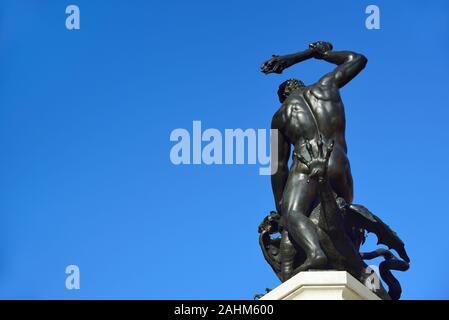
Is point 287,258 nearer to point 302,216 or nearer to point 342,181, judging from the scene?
point 302,216

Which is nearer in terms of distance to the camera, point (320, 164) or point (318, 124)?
point (320, 164)

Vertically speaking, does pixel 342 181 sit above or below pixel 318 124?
below

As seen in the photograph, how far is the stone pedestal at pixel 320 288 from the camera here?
1521cm

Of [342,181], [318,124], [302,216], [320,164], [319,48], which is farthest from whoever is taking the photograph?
[319,48]

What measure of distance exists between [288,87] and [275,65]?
1.37 ft

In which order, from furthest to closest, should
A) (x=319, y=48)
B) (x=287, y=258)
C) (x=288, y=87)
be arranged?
(x=319, y=48)
(x=288, y=87)
(x=287, y=258)

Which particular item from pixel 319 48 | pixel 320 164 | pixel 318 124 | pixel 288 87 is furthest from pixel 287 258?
pixel 319 48

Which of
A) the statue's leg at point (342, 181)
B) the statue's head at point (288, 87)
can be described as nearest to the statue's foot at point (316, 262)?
the statue's leg at point (342, 181)

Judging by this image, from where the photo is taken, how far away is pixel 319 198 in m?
16.9

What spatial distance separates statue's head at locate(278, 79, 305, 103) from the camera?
59.4 feet

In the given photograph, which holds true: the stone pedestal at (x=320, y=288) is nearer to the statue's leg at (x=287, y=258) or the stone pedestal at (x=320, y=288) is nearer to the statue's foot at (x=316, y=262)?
the statue's foot at (x=316, y=262)

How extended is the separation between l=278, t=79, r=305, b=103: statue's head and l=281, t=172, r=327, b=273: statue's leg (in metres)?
1.44

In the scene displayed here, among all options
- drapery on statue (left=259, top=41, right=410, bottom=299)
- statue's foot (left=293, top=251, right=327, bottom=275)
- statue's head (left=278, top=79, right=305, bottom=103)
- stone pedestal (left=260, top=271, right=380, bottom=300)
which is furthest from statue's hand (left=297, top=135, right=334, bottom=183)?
statue's head (left=278, top=79, right=305, bottom=103)

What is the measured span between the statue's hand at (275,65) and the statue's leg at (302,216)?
1.86 m
